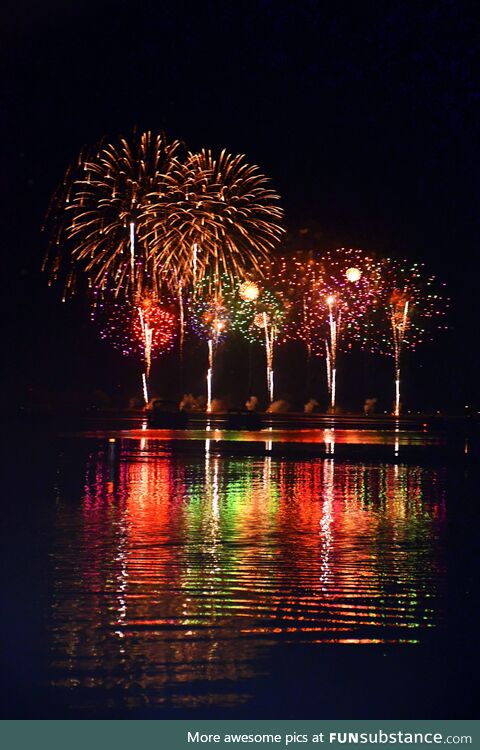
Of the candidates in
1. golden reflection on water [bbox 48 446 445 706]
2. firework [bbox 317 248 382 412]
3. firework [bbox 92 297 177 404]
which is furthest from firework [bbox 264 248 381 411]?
golden reflection on water [bbox 48 446 445 706]

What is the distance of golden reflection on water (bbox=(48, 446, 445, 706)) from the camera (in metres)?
8.73

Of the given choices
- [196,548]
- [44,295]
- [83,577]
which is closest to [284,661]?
[83,577]

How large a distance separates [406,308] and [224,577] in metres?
65.7

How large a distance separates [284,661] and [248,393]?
2831 inches

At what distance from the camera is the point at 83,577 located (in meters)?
12.0

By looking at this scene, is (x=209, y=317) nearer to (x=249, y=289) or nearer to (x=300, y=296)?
(x=300, y=296)

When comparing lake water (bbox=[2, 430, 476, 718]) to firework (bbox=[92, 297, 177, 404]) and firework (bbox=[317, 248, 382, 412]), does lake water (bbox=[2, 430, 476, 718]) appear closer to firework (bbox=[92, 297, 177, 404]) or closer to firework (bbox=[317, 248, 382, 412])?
firework (bbox=[317, 248, 382, 412])

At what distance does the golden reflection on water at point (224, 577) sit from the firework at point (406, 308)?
2170 inches

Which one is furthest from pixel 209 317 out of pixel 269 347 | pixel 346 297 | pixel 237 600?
pixel 237 600

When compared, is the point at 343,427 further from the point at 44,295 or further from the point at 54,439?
the point at 44,295

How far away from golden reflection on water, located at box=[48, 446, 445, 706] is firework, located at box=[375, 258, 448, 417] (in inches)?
2170

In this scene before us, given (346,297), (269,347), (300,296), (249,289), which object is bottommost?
(269,347)

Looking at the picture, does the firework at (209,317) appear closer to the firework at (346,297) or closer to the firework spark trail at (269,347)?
the firework spark trail at (269,347)

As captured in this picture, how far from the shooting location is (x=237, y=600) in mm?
10953
